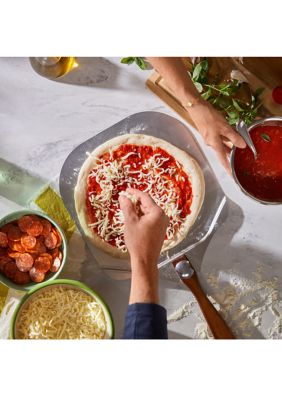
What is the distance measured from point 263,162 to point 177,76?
0.40 meters

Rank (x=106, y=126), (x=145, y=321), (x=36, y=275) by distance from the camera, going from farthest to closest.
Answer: (x=106, y=126) < (x=36, y=275) < (x=145, y=321)

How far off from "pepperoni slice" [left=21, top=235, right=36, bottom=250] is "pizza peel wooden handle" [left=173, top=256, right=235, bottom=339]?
1.58 ft

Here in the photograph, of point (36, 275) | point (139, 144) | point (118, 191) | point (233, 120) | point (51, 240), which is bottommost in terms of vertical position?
point (36, 275)

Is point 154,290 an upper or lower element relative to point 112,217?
lower

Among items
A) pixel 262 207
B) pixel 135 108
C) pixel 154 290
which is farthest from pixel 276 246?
pixel 135 108

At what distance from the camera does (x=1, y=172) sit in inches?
75.0

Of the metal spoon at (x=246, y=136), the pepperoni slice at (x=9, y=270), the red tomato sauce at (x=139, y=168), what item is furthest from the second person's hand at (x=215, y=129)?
the pepperoni slice at (x=9, y=270)

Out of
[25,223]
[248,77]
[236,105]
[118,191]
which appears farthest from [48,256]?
[248,77]

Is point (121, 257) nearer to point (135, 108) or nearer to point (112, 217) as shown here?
point (112, 217)

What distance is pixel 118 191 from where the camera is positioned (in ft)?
6.07

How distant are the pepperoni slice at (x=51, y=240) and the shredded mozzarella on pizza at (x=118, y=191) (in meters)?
0.13

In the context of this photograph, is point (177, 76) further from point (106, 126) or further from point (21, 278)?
point (21, 278)

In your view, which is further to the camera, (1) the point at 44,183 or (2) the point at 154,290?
(1) the point at 44,183

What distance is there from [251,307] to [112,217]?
0.57 meters
